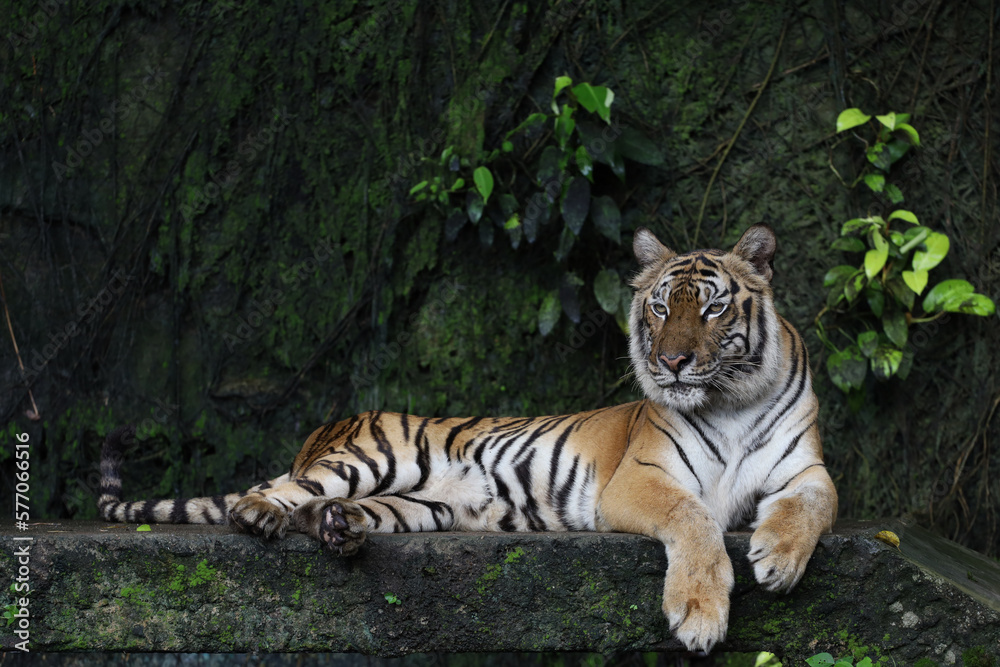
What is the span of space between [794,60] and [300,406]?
3.54 m

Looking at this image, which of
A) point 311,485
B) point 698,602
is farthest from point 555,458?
point 698,602

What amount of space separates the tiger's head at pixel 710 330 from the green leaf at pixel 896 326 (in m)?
1.67

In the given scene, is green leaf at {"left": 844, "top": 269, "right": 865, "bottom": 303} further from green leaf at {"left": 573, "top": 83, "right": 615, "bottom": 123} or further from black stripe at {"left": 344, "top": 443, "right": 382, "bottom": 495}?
black stripe at {"left": 344, "top": 443, "right": 382, "bottom": 495}

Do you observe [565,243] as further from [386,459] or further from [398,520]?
[398,520]

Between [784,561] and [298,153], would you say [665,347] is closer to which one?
[784,561]

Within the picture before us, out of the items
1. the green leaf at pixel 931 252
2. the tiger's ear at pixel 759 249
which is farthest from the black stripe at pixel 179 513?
the green leaf at pixel 931 252

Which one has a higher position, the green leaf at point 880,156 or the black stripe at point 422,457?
the green leaf at point 880,156

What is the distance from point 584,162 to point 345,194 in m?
1.52

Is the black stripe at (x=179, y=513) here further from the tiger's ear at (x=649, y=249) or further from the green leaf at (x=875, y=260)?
the green leaf at (x=875, y=260)

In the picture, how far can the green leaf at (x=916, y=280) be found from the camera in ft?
14.2

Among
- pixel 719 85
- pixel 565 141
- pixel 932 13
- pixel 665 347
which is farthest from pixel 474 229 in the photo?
pixel 932 13

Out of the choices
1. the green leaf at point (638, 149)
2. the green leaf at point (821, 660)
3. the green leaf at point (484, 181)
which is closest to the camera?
the green leaf at point (821, 660)

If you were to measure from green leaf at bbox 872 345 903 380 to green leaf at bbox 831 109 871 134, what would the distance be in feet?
3.93

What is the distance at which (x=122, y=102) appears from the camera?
5336mm
